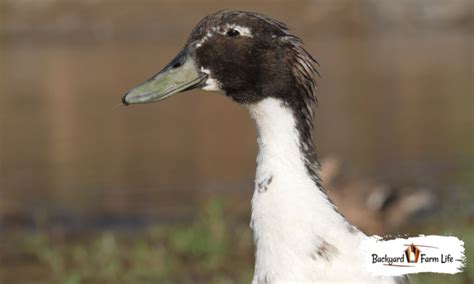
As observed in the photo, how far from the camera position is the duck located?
4191 mm

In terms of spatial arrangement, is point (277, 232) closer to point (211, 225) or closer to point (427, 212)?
point (211, 225)

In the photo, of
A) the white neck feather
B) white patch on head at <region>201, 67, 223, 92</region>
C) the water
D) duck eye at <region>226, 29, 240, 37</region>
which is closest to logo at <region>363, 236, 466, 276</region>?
the white neck feather

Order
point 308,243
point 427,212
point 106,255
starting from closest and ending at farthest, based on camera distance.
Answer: point 308,243
point 106,255
point 427,212

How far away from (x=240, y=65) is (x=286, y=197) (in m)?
0.62

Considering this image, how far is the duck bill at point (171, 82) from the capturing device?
4.55 metres

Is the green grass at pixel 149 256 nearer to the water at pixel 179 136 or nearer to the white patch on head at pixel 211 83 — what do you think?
the water at pixel 179 136

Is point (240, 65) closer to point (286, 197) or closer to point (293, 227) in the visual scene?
point (286, 197)

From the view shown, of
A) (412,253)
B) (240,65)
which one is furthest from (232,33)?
(412,253)

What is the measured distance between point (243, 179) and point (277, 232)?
9864mm

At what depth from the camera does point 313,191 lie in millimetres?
4254

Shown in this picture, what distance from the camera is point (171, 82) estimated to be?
15.0ft

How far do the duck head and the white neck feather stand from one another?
0.77 feet

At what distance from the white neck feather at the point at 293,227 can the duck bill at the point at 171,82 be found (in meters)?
0.48

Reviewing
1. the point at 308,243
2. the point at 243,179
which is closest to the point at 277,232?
the point at 308,243
